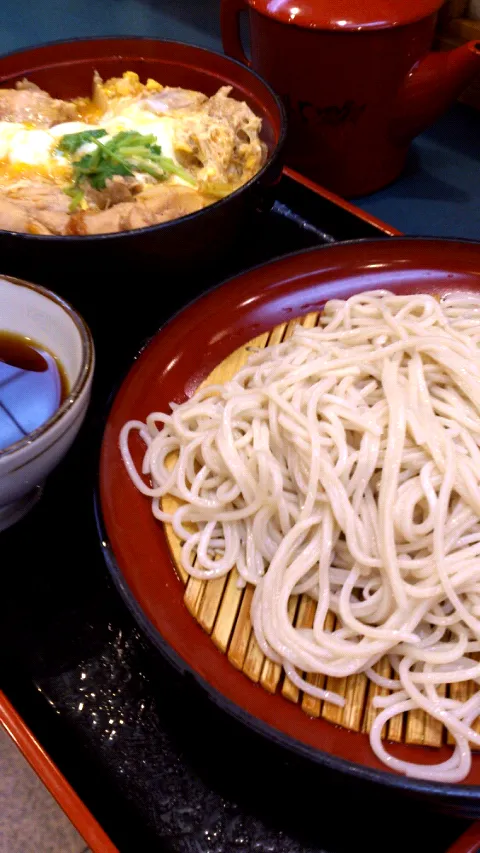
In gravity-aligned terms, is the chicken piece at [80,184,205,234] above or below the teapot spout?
below

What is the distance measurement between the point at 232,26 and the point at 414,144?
687mm

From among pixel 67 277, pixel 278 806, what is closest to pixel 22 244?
pixel 67 277

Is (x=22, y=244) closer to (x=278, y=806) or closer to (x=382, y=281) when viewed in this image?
(x=382, y=281)

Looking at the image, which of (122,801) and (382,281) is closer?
(122,801)

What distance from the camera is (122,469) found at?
98 centimetres

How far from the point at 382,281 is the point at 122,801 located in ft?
3.26

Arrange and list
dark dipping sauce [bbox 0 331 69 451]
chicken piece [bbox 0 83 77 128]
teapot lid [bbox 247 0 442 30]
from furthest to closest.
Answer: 1. chicken piece [bbox 0 83 77 128]
2. teapot lid [bbox 247 0 442 30]
3. dark dipping sauce [bbox 0 331 69 451]

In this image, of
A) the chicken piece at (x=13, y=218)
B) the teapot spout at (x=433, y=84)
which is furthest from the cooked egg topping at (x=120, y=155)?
the teapot spout at (x=433, y=84)

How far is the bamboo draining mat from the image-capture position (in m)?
0.77

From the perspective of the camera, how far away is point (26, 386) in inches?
42.1

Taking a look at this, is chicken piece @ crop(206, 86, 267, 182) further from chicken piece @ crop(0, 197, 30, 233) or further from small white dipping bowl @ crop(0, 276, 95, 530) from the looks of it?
small white dipping bowl @ crop(0, 276, 95, 530)

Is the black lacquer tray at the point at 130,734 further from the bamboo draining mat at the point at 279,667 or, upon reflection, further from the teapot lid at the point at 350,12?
the teapot lid at the point at 350,12

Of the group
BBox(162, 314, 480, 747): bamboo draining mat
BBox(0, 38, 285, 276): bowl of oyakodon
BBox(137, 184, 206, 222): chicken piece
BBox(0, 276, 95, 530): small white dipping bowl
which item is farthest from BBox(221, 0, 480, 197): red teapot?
BBox(162, 314, 480, 747): bamboo draining mat

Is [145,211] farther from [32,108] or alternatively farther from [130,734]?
[130,734]
